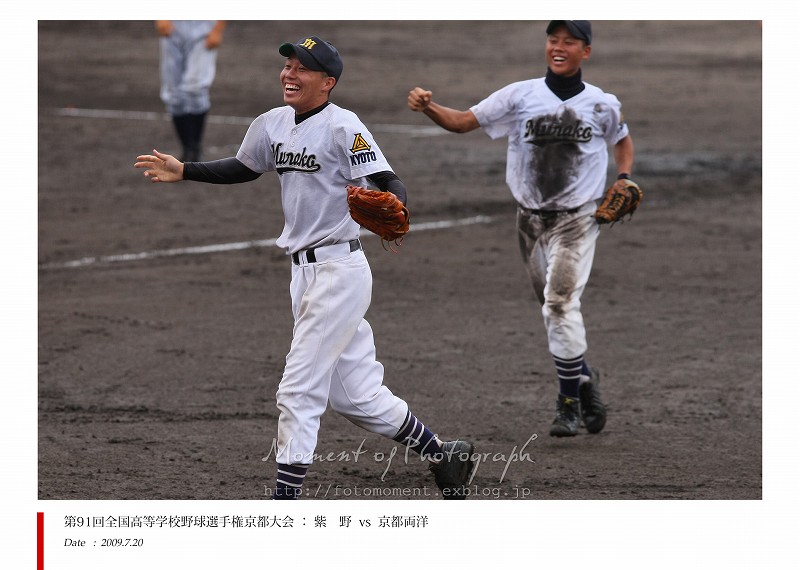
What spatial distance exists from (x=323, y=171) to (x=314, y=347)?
29.5 inches

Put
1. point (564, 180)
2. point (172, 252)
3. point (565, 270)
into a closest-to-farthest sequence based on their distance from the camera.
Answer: point (565, 270) < point (564, 180) < point (172, 252)

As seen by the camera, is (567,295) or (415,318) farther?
(415,318)

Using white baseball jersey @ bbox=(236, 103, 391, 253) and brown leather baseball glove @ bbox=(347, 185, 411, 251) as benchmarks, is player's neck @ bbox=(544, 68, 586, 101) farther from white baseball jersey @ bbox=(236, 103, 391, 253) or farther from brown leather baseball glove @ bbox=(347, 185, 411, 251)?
brown leather baseball glove @ bbox=(347, 185, 411, 251)

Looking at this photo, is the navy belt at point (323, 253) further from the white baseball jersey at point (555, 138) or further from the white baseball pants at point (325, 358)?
the white baseball jersey at point (555, 138)

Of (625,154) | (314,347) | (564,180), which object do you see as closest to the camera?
(314,347)

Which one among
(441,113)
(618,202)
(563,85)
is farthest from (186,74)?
(618,202)

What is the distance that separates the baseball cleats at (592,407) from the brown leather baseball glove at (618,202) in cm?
88

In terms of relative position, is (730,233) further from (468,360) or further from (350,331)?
(350,331)

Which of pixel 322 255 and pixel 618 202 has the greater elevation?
pixel 618 202

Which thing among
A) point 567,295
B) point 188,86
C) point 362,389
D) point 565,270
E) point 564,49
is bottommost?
point 362,389

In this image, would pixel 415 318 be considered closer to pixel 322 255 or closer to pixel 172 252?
pixel 172 252

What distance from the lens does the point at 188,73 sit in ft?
47.4

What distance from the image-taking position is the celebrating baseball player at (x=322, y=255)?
5.55m

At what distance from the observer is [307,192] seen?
5.60 m
